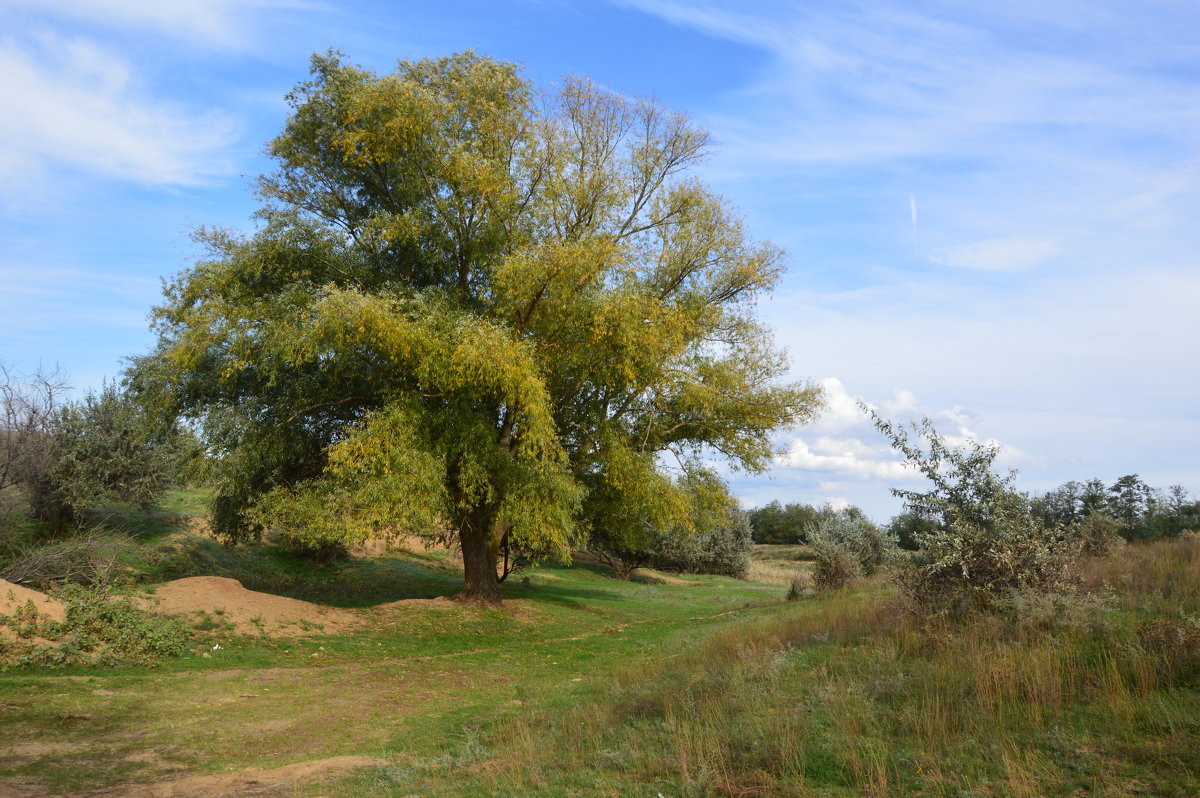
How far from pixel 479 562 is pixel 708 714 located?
14.6m

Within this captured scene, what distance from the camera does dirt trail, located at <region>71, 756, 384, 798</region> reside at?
23.0ft

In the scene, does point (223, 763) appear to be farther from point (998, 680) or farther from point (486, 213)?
point (486, 213)

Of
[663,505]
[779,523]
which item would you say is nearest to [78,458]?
[663,505]

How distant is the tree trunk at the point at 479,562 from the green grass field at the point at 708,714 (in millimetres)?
6270

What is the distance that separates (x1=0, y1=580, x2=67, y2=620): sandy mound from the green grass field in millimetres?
1523

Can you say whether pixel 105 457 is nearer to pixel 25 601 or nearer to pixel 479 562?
pixel 25 601

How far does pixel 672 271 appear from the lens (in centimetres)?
2112

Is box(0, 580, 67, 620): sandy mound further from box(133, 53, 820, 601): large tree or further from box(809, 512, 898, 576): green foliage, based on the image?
box(809, 512, 898, 576): green foliage

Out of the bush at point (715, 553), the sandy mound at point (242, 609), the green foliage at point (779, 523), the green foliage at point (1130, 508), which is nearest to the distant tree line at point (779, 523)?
the green foliage at point (779, 523)

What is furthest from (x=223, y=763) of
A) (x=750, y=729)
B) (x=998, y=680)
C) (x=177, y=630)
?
(x=998, y=680)

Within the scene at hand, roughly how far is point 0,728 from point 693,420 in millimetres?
16287

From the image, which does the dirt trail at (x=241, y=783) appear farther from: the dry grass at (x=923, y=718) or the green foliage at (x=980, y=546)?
the green foliage at (x=980, y=546)

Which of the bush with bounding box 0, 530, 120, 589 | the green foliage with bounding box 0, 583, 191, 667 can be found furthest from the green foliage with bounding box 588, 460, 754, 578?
the bush with bounding box 0, 530, 120, 589

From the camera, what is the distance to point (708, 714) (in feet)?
24.8
